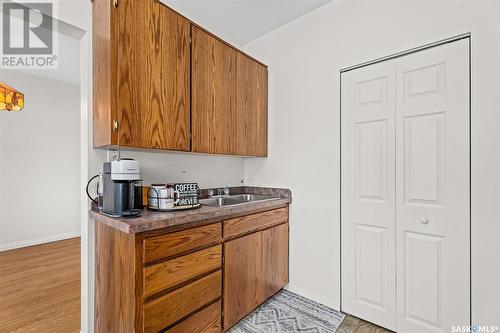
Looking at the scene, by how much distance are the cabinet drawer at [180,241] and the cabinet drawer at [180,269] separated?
0.04 meters

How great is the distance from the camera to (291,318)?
202 cm

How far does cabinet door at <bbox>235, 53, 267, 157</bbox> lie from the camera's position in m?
2.33

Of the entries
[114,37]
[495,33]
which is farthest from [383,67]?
[114,37]

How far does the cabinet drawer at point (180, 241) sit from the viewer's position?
1.34 meters

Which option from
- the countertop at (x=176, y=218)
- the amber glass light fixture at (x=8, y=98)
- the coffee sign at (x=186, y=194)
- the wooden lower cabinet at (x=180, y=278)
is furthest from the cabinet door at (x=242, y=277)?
the amber glass light fixture at (x=8, y=98)

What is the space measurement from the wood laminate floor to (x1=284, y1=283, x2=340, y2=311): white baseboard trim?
6.01ft

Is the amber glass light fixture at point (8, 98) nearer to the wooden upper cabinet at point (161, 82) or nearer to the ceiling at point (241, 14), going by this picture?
the ceiling at point (241, 14)

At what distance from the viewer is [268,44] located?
2.69 metres

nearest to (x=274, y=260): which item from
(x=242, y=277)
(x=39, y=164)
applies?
(x=242, y=277)

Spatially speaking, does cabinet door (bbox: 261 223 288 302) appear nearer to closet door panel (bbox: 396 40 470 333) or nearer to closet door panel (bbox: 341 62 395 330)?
closet door panel (bbox: 341 62 395 330)

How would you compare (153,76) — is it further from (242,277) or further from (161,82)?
(242,277)

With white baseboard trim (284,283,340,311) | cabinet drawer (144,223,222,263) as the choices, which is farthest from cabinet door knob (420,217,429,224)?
cabinet drawer (144,223,222,263)

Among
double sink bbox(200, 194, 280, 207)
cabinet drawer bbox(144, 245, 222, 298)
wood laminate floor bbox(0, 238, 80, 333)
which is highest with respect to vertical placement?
double sink bbox(200, 194, 280, 207)

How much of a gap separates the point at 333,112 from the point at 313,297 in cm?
172
